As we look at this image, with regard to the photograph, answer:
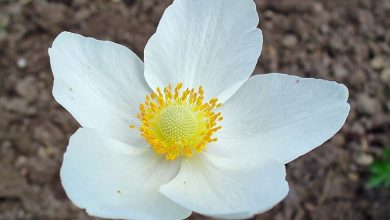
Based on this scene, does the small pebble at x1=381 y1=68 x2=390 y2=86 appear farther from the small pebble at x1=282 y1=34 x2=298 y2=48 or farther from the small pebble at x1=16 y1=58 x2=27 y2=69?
the small pebble at x1=16 y1=58 x2=27 y2=69

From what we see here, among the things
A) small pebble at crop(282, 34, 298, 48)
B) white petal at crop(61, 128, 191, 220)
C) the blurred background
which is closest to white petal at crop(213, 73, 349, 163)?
white petal at crop(61, 128, 191, 220)

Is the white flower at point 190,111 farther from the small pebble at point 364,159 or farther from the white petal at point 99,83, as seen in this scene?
the small pebble at point 364,159

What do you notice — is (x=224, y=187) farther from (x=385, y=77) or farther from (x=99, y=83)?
(x=385, y=77)

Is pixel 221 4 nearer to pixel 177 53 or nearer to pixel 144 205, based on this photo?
pixel 177 53

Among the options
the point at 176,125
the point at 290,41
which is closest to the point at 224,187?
the point at 176,125

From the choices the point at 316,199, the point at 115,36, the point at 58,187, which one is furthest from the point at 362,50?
the point at 58,187

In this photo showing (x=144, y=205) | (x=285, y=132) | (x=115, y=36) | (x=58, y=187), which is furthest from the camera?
(x=115, y=36)
